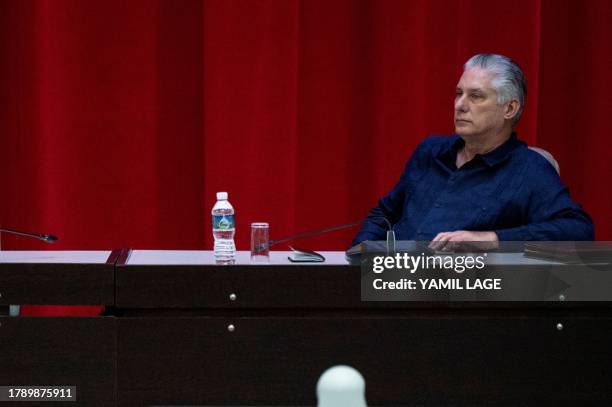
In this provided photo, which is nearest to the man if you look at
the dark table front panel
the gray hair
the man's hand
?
the gray hair

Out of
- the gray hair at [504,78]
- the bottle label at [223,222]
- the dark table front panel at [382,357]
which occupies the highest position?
the gray hair at [504,78]

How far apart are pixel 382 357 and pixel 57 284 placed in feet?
2.28

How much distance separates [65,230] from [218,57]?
864 mm

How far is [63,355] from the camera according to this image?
1.76 meters

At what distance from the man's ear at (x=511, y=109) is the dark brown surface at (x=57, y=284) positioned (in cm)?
120

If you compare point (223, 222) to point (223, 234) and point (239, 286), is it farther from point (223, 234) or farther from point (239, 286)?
point (239, 286)

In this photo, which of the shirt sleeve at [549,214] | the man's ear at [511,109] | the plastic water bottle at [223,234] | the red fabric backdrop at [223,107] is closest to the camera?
the plastic water bottle at [223,234]

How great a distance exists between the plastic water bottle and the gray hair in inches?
33.3

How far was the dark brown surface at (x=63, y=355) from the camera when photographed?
174cm

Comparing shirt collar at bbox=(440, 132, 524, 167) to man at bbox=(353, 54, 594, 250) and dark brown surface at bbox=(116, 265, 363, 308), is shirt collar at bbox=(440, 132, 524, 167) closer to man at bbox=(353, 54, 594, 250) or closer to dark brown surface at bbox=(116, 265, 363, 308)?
man at bbox=(353, 54, 594, 250)

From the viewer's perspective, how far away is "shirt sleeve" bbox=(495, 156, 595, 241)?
83.7 inches

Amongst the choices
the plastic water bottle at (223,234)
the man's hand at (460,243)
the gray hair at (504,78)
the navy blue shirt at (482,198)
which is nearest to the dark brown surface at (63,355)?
the plastic water bottle at (223,234)

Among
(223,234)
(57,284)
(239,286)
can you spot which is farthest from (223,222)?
(57,284)

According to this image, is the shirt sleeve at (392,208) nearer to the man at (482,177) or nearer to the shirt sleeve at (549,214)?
the man at (482,177)
